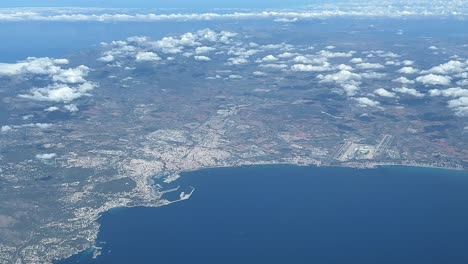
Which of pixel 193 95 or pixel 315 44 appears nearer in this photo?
pixel 193 95

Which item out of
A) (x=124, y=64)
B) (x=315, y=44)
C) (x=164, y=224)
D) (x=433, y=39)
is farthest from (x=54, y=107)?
(x=433, y=39)

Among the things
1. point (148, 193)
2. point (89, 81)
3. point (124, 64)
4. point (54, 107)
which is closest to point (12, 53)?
point (124, 64)

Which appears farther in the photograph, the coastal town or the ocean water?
the coastal town

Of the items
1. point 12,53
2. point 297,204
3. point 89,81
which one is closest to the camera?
point 297,204

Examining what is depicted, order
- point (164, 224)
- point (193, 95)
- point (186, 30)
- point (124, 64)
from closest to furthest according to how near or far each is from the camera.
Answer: point (164, 224) < point (193, 95) < point (124, 64) < point (186, 30)

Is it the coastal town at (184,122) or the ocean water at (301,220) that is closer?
the ocean water at (301,220)

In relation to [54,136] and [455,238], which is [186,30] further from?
[455,238]

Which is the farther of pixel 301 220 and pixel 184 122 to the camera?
pixel 184 122
